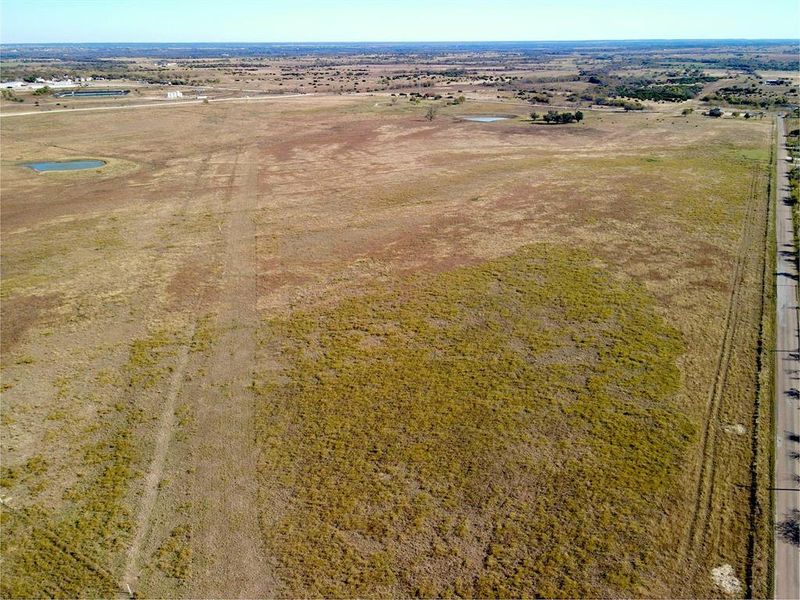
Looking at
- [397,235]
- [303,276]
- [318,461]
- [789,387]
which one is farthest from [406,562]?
[397,235]

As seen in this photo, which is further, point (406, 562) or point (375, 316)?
point (375, 316)

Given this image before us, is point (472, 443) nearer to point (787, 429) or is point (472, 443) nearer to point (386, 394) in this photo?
point (386, 394)

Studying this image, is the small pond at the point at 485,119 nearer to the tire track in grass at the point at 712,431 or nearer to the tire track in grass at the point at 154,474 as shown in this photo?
the tire track in grass at the point at 712,431

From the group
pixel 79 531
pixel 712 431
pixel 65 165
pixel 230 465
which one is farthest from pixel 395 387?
pixel 65 165

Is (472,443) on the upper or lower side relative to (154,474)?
upper

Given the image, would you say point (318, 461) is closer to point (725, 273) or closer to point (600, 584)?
point (600, 584)
